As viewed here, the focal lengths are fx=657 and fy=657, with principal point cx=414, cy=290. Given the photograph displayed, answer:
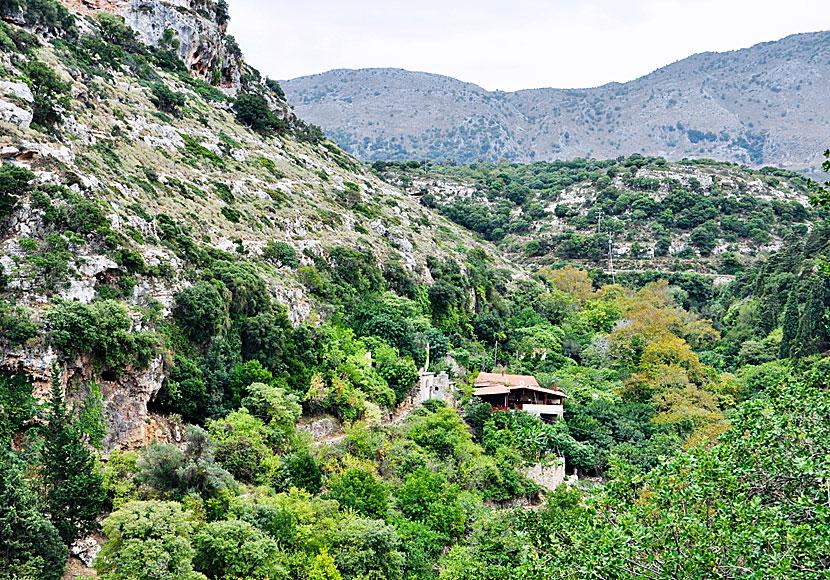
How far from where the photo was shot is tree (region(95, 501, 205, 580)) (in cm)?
1588

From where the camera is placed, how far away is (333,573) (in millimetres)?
20031

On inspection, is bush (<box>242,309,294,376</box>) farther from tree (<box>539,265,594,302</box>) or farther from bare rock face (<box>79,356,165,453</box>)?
tree (<box>539,265,594,302</box>)

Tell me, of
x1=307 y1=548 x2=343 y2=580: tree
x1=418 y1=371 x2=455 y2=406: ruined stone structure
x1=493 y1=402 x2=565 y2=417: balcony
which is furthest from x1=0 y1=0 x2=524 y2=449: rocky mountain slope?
x1=493 y1=402 x2=565 y2=417: balcony

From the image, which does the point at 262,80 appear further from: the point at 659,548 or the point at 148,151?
the point at 659,548

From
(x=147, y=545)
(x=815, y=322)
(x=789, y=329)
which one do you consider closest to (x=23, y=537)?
(x=147, y=545)

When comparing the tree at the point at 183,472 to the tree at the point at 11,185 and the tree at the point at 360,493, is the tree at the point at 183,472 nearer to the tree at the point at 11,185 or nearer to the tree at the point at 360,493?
the tree at the point at 360,493

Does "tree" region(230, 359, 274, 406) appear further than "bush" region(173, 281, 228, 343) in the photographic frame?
Yes

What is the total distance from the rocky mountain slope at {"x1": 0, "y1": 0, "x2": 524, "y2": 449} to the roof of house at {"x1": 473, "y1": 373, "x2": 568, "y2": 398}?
1040 centimetres

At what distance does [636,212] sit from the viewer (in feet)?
292

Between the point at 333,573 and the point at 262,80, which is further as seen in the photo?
the point at 262,80

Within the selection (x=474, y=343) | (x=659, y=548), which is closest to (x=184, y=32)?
(x=474, y=343)

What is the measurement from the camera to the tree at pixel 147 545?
15.9 m

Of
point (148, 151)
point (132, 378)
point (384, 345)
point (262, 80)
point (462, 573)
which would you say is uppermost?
point (262, 80)

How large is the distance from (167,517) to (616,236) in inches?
3070
